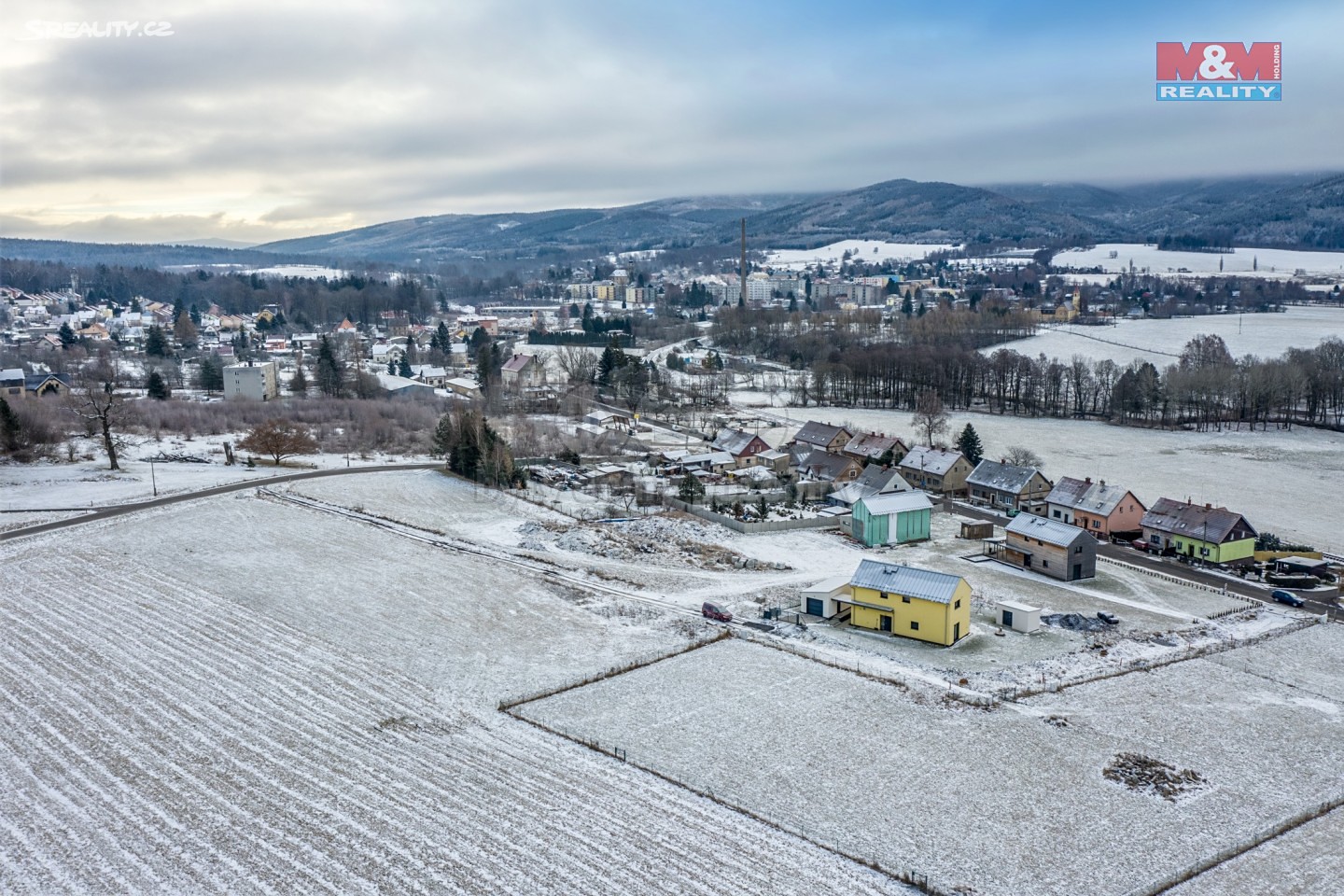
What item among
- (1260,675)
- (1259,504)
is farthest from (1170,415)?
(1260,675)

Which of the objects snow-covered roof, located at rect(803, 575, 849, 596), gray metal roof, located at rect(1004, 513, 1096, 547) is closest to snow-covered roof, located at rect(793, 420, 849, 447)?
gray metal roof, located at rect(1004, 513, 1096, 547)

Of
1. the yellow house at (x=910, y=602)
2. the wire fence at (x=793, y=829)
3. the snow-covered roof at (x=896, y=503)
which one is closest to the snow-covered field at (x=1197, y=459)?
the snow-covered roof at (x=896, y=503)

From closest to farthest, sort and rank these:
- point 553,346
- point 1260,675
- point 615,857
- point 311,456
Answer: point 615,857 < point 1260,675 < point 311,456 < point 553,346

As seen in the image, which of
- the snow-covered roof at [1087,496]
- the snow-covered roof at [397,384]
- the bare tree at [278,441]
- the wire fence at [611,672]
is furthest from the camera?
the snow-covered roof at [397,384]

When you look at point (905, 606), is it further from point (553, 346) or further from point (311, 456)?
point (553, 346)

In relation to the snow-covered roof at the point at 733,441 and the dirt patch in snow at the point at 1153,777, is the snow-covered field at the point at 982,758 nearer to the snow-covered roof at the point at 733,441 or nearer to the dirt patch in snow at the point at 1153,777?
the dirt patch in snow at the point at 1153,777

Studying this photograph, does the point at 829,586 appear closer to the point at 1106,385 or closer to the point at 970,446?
the point at 970,446
